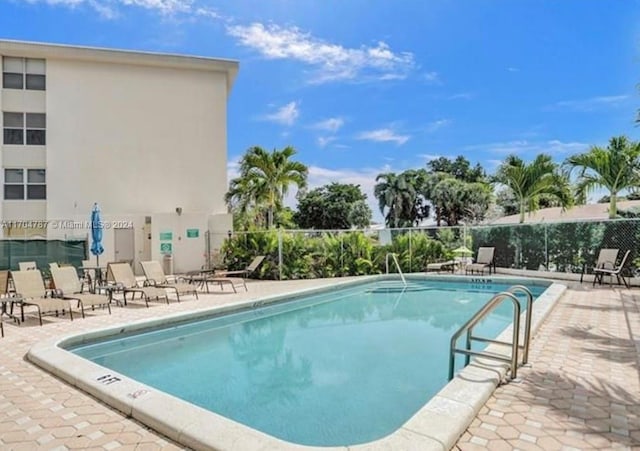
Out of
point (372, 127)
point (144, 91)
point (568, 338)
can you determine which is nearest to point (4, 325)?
point (568, 338)

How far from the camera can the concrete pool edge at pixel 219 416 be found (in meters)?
3.20

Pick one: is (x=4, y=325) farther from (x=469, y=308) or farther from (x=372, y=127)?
(x=372, y=127)

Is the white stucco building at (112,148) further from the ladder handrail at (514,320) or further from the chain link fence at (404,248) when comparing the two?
the ladder handrail at (514,320)

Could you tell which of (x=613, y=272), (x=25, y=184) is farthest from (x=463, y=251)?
(x=25, y=184)

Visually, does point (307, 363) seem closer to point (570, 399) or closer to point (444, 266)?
point (570, 399)

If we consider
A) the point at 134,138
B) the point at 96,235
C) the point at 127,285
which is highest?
the point at 134,138

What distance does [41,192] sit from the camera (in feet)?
62.3

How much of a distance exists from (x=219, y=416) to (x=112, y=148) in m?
18.8

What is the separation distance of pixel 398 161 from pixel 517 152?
25.3 meters

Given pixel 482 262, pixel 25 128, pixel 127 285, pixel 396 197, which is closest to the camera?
pixel 127 285

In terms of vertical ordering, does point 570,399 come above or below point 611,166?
below

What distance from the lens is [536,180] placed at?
17688 millimetres

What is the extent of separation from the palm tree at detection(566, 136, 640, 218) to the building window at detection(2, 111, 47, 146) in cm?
2132

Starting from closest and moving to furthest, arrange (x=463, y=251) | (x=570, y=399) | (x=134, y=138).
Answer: (x=570, y=399), (x=463, y=251), (x=134, y=138)
